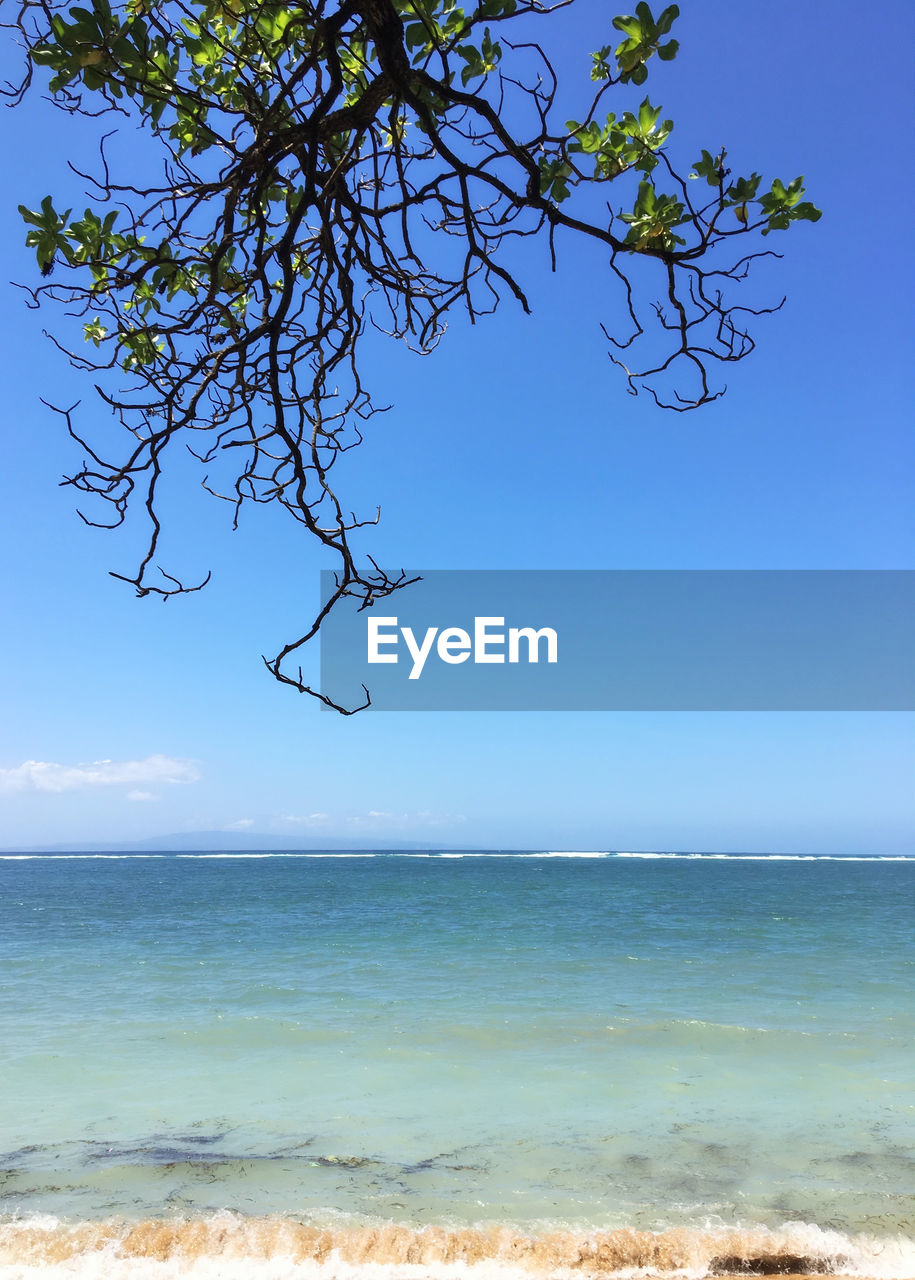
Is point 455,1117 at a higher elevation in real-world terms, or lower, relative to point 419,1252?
lower

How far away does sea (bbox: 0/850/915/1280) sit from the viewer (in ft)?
10.7

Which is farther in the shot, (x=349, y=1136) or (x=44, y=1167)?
(x=349, y=1136)

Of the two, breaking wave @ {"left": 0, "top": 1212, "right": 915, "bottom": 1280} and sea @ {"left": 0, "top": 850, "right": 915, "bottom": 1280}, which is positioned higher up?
breaking wave @ {"left": 0, "top": 1212, "right": 915, "bottom": 1280}

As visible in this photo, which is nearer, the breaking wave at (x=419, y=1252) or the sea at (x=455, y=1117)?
the breaking wave at (x=419, y=1252)

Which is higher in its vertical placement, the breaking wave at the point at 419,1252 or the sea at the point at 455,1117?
the breaking wave at the point at 419,1252

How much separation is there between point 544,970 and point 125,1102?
6.29 meters

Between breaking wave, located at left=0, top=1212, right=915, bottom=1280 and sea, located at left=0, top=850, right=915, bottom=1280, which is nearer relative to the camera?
breaking wave, located at left=0, top=1212, right=915, bottom=1280

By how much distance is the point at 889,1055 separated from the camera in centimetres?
645

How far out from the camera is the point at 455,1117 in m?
5.00

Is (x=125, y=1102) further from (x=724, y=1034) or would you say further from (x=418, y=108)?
(x=418, y=108)

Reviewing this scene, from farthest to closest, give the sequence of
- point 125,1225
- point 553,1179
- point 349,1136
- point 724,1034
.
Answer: point 724,1034 → point 349,1136 → point 553,1179 → point 125,1225

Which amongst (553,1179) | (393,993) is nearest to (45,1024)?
(393,993)

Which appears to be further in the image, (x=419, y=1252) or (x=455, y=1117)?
(x=455, y=1117)

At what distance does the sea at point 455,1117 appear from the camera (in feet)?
10.7
